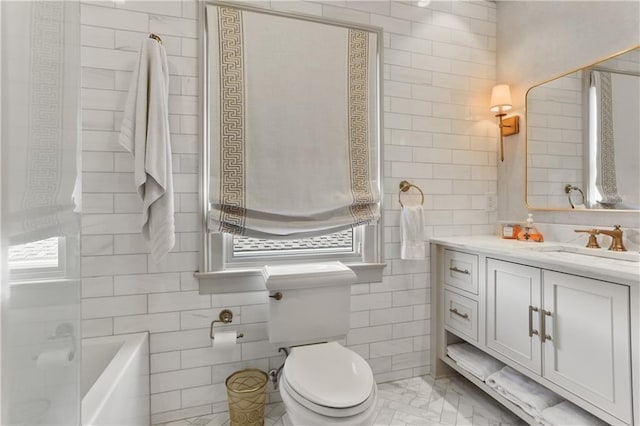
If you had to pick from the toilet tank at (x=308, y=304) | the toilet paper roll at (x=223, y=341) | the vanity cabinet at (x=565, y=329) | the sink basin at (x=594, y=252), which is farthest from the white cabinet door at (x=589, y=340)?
the toilet paper roll at (x=223, y=341)

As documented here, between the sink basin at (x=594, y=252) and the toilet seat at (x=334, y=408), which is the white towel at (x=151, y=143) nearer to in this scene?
the toilet seat at (x=334, y=408)

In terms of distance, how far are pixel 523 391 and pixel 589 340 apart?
490 millimetres

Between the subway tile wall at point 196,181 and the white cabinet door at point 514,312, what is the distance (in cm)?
53

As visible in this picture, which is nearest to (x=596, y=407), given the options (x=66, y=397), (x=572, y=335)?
(x=572, y=335)

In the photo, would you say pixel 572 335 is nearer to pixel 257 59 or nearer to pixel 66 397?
pixel 66 397

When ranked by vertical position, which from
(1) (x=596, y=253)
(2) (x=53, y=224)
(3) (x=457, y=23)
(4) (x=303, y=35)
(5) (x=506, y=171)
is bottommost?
(1) (x=596, y=253)

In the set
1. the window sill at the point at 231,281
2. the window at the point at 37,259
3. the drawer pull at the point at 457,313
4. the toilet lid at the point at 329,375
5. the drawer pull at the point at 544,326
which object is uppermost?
the window at the point at 37,259

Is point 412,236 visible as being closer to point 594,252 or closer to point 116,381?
point 594,252

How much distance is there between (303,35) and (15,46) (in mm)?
1991

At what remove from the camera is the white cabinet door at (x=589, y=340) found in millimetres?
1222

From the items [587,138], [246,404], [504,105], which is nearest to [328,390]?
[246,404]

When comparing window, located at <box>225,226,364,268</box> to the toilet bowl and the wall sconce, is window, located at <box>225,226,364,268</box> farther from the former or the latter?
the wall sconce

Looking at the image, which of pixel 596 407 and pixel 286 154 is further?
pixel 286 154

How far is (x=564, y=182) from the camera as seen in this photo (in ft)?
6.61
